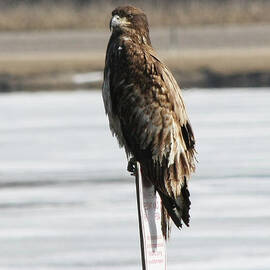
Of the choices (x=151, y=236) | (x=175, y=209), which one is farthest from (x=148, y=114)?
(x=151, y=236)

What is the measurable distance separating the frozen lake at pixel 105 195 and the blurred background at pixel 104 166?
0.4 inches

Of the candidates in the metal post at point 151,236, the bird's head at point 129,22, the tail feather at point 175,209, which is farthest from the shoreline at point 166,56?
the metal post at point 151,236

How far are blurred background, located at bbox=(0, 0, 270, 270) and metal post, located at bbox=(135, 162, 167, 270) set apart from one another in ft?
6.34

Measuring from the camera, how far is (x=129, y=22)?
7113 mm

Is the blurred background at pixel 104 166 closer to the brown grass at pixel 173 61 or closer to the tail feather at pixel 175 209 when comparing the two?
the brown grass at pixel 173 61

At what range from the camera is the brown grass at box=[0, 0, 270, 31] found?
4281 cm

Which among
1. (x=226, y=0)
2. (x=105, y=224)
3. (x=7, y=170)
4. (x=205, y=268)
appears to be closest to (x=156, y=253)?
(x=205, y=268)

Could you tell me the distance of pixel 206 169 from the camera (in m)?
12.7

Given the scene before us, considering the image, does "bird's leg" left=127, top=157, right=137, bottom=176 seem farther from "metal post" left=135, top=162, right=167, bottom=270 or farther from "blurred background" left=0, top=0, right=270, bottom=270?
"blurred background" left=0, top=0, right=270, bottom=270

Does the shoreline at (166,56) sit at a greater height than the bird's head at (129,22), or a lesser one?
lesser

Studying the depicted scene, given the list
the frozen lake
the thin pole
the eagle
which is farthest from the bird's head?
the frozen lake

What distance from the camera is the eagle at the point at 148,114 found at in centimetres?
645

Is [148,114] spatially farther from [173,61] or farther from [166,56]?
[166,56]

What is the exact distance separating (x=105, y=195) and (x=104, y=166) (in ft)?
6.25
